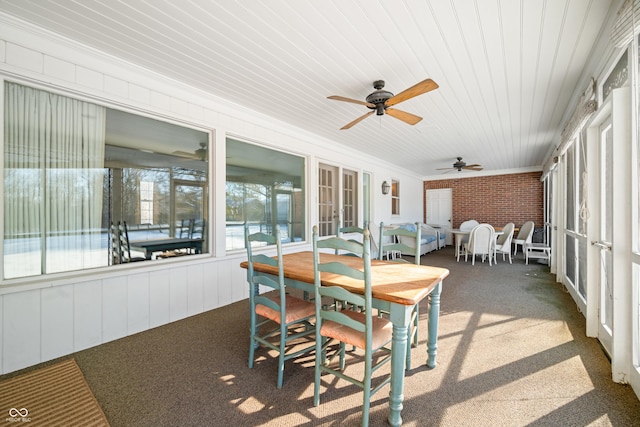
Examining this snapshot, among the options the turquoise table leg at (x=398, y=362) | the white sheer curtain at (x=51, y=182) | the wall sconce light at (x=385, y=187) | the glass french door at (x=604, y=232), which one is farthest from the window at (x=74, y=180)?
the wall sconce light at (x=385, y=187)

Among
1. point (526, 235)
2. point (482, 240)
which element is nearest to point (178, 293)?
point (482, 240)

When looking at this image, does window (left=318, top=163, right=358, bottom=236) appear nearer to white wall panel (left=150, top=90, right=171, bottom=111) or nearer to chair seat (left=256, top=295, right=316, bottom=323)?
white wall panel (left=150, top=90, right=171, bottom=111)

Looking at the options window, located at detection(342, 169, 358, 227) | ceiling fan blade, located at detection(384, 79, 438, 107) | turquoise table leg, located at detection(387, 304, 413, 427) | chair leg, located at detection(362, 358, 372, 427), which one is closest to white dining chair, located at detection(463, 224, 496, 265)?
window, located at detection(342, 169, 358, 227)

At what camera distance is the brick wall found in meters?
8.59

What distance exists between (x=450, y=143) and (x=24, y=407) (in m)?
6.53

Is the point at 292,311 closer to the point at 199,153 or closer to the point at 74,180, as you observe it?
the point at 74,180

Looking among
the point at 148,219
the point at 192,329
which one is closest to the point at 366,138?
the point at 148,219

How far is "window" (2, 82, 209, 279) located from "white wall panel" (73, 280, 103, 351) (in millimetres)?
209

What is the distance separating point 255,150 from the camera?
411cm

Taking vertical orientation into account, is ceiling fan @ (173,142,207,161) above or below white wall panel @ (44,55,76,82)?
below

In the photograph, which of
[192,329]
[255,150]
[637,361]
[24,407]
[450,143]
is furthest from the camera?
[450,143]

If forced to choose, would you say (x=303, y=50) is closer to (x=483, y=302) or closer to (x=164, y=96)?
(x=164, y=96)

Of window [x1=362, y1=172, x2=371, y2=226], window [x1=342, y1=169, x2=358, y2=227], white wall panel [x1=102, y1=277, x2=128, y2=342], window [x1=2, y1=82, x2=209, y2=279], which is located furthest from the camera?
window [x1=362, y1=172, x2=371, y2=226]

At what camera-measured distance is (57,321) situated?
2.30m
